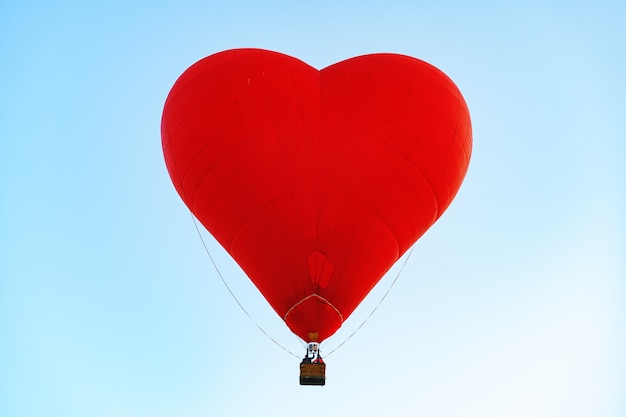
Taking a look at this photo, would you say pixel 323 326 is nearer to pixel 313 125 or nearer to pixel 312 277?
pixel 312 277

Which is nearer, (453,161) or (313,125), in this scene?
(313,125)

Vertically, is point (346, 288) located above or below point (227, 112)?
below

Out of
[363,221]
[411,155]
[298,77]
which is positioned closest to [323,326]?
[363,221]

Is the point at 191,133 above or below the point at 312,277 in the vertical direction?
above

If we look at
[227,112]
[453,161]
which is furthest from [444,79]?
[227,112]

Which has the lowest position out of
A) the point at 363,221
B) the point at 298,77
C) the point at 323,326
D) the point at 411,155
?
the point at 323,326

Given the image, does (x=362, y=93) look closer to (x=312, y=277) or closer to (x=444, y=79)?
(x=444, y=79)
